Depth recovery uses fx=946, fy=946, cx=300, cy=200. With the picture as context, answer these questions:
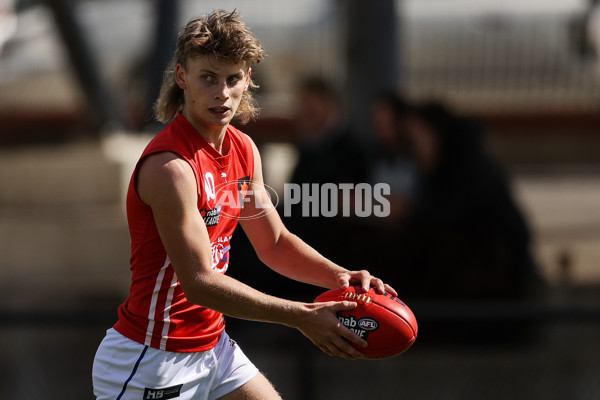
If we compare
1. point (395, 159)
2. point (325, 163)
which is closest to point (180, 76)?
point (325, 163)

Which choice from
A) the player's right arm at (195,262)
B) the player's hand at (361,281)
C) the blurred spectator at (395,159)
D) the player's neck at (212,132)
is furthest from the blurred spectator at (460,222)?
the player's right arm at (195,262)

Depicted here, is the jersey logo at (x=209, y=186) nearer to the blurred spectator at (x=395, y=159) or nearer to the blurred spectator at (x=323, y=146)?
the blurred spectator at (x=323, y=146)

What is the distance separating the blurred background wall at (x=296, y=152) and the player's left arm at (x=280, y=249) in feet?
2.49

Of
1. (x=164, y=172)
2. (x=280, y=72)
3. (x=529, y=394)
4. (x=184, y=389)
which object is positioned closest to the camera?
(x=164, y=172)

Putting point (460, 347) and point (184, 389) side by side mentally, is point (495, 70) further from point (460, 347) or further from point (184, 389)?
point (184, 389)

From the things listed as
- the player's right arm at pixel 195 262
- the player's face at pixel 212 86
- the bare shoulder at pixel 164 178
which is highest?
the player's face at pixel 212 86

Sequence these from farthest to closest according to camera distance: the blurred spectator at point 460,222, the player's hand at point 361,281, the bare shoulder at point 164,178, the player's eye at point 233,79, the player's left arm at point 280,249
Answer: the blurred spectator at point 460,222
the player's left arm at point 280,249
the player's hand at point 361,281
the player's eye at point 233,79
the bare shoulder at point 164,178

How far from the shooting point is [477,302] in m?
7.95

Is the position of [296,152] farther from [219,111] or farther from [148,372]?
[219,111]

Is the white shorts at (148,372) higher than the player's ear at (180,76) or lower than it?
lower

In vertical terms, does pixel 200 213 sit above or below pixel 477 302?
above

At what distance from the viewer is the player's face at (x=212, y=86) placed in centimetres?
326

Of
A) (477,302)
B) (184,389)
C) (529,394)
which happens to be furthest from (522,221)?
(184,389)

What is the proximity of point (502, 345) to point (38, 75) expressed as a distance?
41.2 feet
